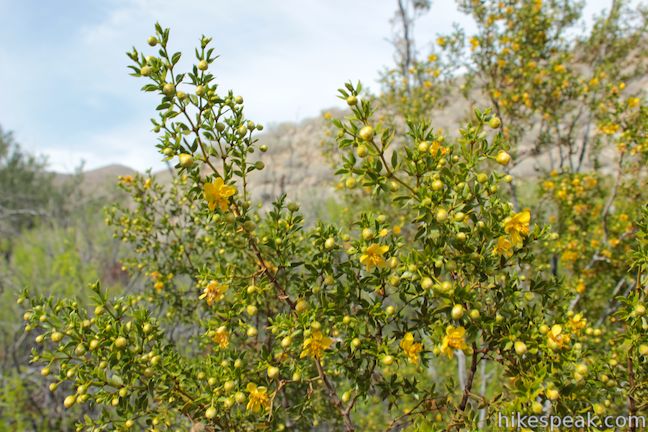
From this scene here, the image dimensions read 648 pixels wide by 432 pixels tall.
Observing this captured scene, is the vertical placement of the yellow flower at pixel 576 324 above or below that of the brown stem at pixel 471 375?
above

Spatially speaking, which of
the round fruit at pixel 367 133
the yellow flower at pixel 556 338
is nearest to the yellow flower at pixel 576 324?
the yellow flower at pixel 556 338

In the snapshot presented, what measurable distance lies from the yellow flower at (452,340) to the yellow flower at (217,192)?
0.81m

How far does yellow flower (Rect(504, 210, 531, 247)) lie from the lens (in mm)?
1301

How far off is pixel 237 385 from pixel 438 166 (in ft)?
3.37

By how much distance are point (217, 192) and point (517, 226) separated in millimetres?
957

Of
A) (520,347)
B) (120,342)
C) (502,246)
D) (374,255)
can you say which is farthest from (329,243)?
(120,342)

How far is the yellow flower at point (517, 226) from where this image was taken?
130cm

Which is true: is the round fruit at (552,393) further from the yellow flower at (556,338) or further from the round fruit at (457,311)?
the round fruit at (457,311)

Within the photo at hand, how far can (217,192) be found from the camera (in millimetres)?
1355

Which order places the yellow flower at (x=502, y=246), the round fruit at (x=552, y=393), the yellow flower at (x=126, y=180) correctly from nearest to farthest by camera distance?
the round fruit at (x=552, y=393), the yellow flower at (x=502, y=246), the yellow flower at (x=126, y=180)

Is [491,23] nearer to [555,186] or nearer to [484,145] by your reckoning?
[555,186]

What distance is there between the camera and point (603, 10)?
5.23 m

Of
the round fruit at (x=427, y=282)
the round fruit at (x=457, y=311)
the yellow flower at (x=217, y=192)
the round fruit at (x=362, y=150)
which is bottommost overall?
the round fruit at (x=457, y=311)

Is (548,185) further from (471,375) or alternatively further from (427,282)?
(427,282)
